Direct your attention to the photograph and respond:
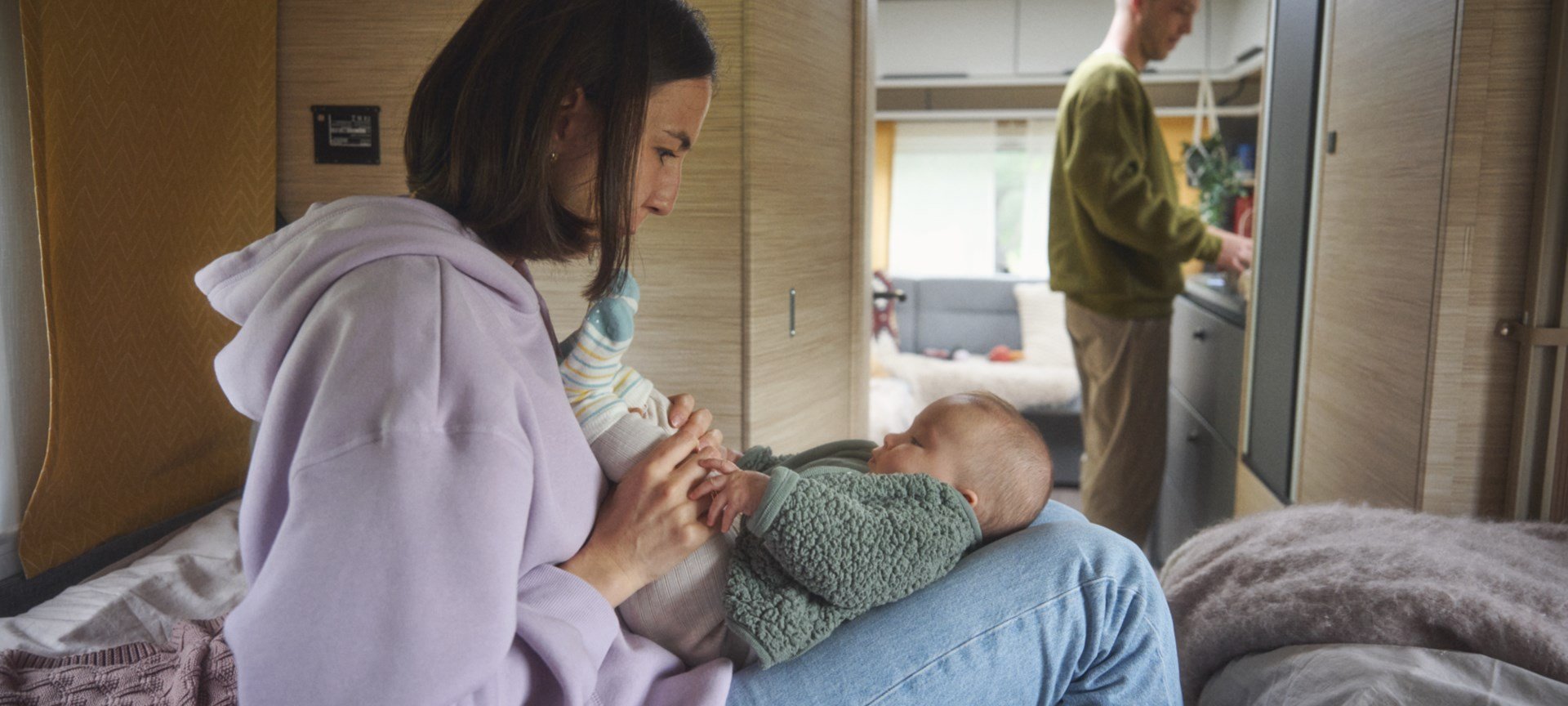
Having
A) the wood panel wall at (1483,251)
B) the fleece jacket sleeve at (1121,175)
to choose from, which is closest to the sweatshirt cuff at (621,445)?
the wood panel wall at (1483,251)

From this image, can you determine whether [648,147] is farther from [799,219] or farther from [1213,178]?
[1213,178]

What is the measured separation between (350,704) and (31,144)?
1.19 metres

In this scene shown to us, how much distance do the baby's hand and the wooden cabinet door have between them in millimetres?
1236

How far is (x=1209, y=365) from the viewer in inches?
114

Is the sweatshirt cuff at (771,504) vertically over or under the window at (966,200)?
under

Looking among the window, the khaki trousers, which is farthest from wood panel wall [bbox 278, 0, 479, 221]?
the window

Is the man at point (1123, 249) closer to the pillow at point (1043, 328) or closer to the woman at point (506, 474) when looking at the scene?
the woman at point (506, 474)

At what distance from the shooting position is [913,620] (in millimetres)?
997

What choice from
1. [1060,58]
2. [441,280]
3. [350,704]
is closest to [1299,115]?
[441,280]

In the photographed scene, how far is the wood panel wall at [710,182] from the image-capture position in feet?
5.82

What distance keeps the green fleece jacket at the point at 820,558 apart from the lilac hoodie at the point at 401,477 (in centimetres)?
9

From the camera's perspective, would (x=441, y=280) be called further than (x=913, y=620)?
No

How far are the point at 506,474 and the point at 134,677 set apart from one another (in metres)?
0.60

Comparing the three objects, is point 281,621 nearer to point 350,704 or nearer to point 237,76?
point 350,704
